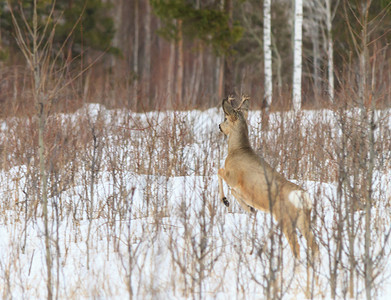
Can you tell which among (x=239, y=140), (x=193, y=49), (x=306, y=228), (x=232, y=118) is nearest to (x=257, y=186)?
(x=306, y=228)

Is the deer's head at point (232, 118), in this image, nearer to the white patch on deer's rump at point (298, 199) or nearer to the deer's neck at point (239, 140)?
the deer's neck at point (239, 140)

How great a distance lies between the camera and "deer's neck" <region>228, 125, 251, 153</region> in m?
5.14

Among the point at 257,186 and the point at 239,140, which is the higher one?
the point at 239,140

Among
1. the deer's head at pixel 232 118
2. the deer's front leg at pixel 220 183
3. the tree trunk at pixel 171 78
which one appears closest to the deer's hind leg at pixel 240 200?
the deer's front leg at pixel 220 183

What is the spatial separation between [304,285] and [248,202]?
968mm

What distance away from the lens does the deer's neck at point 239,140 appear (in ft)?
16.9

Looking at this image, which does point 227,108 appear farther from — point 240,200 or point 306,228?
point 306,228

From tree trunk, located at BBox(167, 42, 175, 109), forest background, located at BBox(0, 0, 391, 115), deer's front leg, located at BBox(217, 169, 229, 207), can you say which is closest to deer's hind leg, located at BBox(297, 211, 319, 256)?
deer's front leg, located at BBox(217, 169, 229, 207)

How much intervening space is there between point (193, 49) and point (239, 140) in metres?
14.2

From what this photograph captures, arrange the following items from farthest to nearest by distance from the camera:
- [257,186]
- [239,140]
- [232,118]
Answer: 1. [232,118]
2. [239,140]
3. [257,186]

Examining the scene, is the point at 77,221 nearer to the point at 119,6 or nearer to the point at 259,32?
the point at 259,32

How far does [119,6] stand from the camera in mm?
36375

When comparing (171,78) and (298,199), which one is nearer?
(298,199)

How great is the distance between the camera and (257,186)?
4.51 metres
